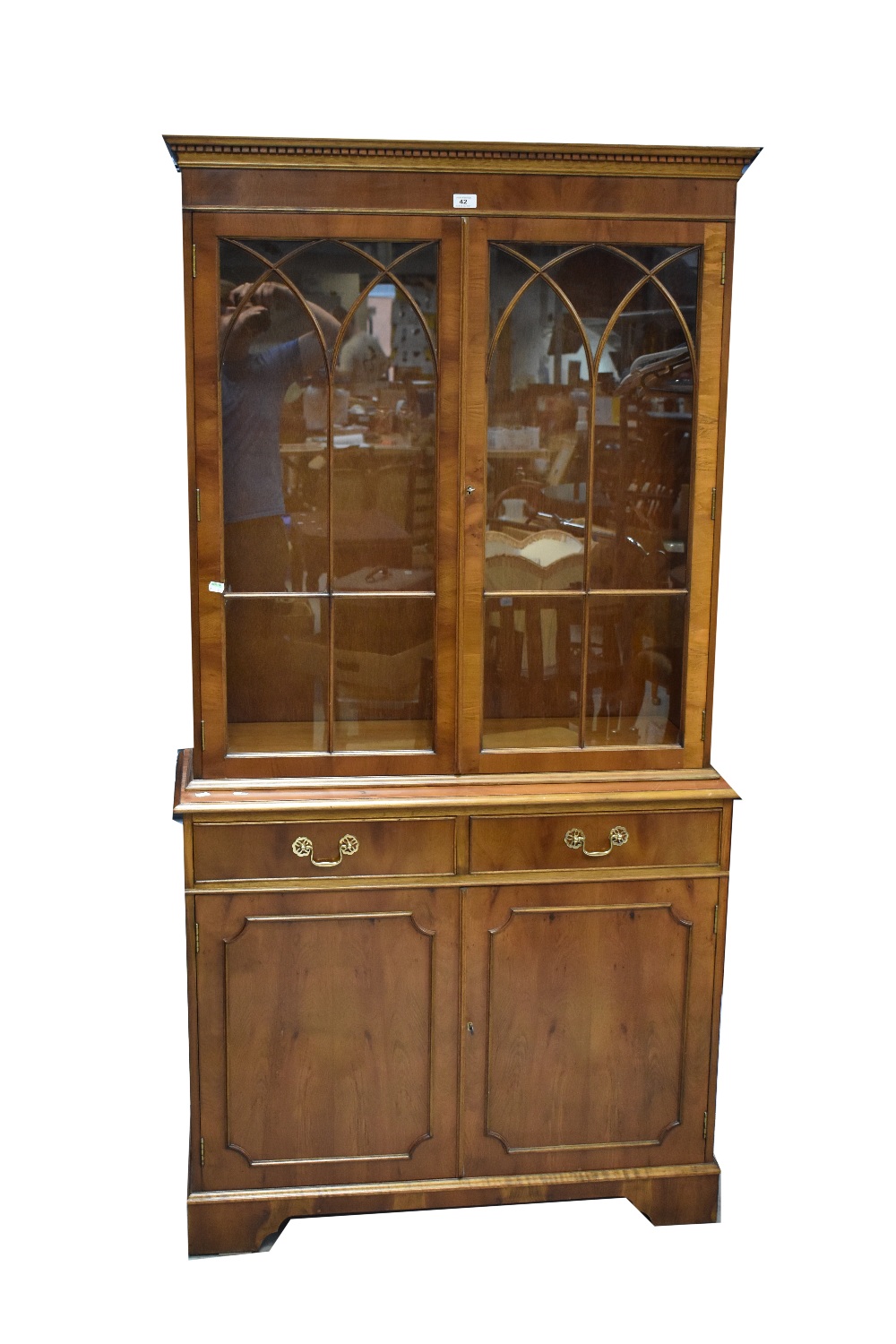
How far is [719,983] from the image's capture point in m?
3.25

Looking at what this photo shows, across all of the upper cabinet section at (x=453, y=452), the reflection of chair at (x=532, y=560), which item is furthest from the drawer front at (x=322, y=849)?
the reflection of chair at (x=532, y=560)

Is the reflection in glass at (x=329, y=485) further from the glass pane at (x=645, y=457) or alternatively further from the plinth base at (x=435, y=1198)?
the plinth base at (x=435, y=1198)

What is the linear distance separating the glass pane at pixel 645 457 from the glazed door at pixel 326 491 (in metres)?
0.37

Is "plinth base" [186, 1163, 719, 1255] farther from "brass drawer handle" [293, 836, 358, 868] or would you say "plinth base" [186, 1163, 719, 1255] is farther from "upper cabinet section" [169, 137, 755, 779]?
"upper cabinet section" [169, 137, 755, 779]

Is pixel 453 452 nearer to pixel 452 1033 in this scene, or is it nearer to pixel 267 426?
pixel 267 426

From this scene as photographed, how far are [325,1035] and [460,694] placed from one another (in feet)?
2.69

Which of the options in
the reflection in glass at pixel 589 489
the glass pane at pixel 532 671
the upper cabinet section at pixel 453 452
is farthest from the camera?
the glass pane at pixel 532 671

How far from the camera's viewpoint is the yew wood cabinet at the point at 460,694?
9.89 ft

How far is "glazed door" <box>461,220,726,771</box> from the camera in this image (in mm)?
3051

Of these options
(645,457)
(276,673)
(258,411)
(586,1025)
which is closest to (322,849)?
(276,673)

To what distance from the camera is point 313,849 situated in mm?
3080

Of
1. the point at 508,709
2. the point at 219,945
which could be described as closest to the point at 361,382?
the point at 508,709

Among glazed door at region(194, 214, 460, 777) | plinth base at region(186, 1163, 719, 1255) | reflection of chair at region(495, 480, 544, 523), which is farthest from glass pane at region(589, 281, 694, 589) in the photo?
plinth base at region(186, 1163, 719, 1255)

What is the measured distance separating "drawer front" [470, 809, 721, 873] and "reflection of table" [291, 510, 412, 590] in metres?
0.62
